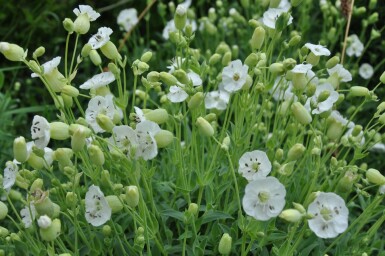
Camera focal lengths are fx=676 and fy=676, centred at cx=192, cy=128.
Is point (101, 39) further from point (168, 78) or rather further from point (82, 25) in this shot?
point (168, 78)

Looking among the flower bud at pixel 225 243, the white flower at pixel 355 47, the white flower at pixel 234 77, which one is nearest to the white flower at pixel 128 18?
the white flower at pixel 355 47

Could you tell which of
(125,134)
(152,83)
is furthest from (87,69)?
(125,134)

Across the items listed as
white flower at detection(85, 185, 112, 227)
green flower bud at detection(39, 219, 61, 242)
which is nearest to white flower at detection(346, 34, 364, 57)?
white flower at detection(85, 185, 112, 227)

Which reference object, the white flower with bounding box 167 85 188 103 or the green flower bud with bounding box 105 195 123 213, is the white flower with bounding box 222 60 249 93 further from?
the green flower bud with bounding box 105 195 123 213

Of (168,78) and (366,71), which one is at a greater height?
(168,78)

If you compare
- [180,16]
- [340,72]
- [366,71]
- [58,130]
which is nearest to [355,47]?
[366,71]

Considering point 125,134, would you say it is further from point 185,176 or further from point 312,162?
point 312,162

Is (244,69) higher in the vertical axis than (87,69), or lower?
higher
